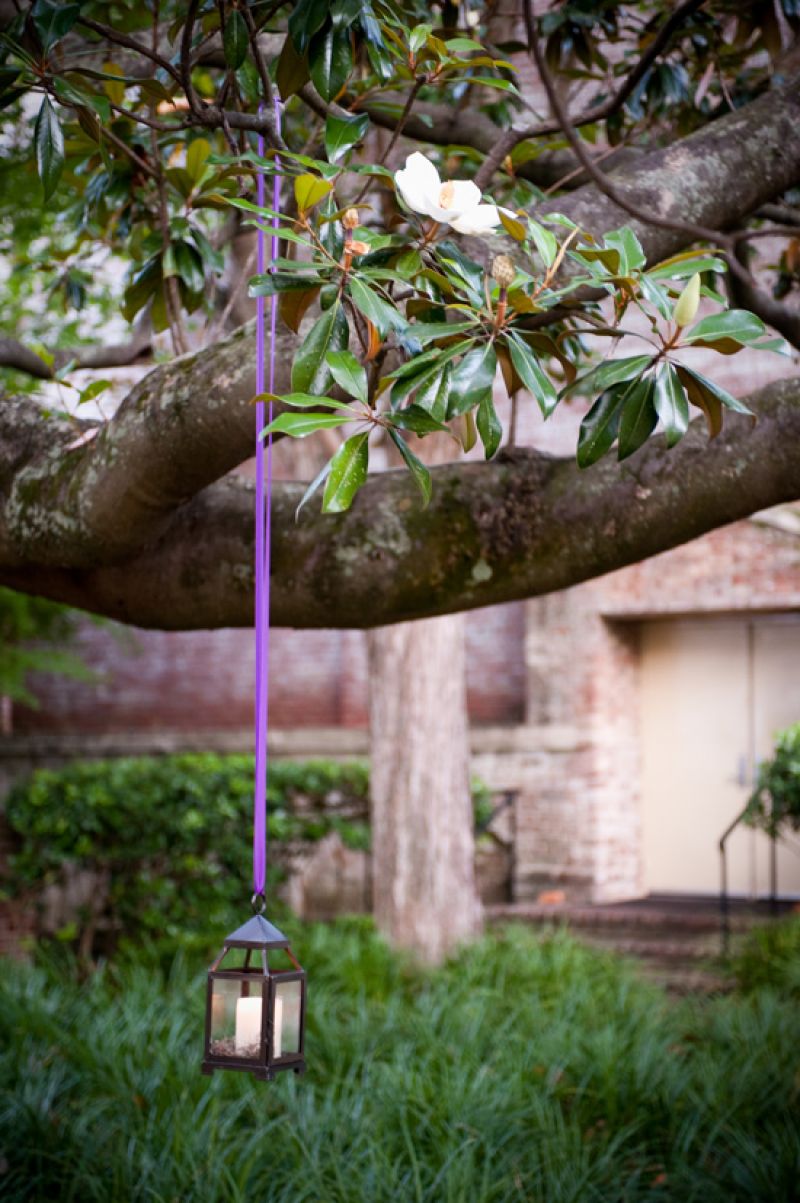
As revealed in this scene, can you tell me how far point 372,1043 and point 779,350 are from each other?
164 inches

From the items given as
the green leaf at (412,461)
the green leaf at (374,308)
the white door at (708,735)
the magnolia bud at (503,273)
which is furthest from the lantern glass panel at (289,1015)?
the white door at (708,735)

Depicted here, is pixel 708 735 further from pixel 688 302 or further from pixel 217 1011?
pixel 688 302

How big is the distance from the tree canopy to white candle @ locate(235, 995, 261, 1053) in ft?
3.01

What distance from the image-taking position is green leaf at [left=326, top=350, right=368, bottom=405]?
1.92m

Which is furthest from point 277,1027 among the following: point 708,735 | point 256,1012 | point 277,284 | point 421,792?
point 708,735

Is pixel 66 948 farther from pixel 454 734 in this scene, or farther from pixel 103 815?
pixel 454 734

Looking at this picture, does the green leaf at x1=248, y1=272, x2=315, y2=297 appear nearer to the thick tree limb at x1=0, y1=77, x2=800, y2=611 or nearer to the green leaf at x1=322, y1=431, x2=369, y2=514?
the green leaf at x1=322, y1=431, x2=369, y2=514

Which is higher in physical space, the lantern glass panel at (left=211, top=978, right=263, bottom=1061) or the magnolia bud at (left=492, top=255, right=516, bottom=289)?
the magnolia bud at (left=492, top=255, right=516, bottom=289)

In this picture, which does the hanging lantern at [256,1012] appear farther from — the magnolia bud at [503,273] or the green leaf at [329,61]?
the green leaf at [329,61]

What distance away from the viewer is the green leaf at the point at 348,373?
1.92 metres

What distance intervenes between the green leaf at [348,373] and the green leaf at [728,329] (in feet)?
1.59

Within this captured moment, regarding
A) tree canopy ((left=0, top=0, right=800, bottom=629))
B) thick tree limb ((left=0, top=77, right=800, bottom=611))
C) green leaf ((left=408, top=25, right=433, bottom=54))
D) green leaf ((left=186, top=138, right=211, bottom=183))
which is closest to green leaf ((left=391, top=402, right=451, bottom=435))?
tree canopy ((left=0, top=0, right=800, bottom=629))

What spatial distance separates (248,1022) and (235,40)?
1838 millimetres

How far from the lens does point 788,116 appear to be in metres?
3.00
